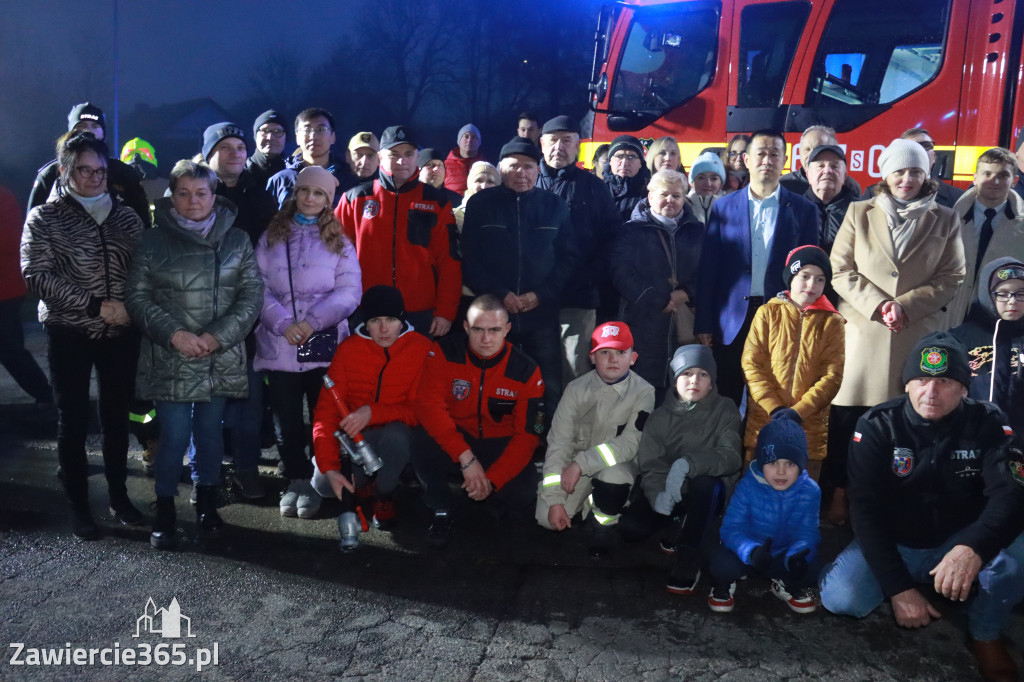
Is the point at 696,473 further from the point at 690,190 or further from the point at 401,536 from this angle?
the point at 690,190

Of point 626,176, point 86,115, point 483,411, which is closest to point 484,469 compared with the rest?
point 483,411

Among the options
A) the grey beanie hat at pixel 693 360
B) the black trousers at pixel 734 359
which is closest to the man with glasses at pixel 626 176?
the black trousers at pixel 734 359

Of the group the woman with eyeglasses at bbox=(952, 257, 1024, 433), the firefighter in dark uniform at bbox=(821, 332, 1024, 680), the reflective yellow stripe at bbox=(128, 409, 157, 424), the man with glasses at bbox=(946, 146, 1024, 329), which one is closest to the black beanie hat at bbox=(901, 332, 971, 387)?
the firefighter in dark uniform at bbox=(821, 332, 1024, 680)

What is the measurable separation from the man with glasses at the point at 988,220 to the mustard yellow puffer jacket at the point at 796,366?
1.28 metres

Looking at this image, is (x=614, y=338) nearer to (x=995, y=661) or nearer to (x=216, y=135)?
(x=995, y=661)

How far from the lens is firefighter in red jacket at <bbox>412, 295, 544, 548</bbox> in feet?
14.7

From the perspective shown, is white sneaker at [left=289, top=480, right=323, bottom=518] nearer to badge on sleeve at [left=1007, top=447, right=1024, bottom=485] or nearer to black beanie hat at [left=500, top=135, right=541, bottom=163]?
black beanie hat at [left=500, top=135, right=541, bottom=163]

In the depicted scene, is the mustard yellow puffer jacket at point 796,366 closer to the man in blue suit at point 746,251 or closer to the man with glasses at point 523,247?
the man in blue suit at point 746,251

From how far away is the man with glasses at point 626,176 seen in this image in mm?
6129

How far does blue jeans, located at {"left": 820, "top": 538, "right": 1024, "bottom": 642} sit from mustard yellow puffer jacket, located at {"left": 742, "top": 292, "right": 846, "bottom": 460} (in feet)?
3.35

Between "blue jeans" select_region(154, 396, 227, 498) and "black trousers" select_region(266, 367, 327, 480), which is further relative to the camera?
"black trousers" select_region(266, 367, 327, 480)

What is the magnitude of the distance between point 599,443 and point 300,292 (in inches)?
76.8

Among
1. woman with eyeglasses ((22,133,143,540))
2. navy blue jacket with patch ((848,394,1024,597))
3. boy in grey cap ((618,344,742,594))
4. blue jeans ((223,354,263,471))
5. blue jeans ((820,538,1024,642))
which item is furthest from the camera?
blue jeans ((223,354,263,471))

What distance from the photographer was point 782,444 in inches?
143
